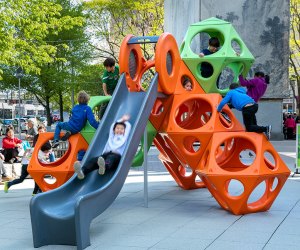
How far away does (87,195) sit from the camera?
7.30 meters

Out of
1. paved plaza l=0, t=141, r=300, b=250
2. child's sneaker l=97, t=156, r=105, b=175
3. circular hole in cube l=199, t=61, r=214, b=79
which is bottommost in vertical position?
paved plaza l=0, t=141, r=300, b=250

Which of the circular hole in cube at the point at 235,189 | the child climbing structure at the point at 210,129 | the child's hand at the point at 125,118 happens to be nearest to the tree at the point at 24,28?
the child climbing structure at the point at 210,129

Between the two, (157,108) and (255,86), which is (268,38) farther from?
(157,108)

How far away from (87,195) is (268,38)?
25.9 meters

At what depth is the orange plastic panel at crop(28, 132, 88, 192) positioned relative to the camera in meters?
10.7

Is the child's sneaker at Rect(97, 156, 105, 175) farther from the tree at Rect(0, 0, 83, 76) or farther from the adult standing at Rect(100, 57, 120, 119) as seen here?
the tree at Rect(0, 0, 83, 76)

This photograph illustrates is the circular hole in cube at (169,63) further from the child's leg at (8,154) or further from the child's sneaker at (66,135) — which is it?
the child's leg at (8,154)

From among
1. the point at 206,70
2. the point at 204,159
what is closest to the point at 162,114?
the point at 204,159

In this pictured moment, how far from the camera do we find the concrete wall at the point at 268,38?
31023mm

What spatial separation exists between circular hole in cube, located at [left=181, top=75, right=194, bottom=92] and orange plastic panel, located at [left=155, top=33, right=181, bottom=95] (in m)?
0.43

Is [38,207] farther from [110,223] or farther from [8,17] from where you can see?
[8,17]

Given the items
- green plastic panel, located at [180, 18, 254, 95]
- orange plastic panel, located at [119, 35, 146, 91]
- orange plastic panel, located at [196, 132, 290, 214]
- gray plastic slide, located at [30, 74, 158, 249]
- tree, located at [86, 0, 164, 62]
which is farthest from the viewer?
tree, located at [86, 0, 164, 62]

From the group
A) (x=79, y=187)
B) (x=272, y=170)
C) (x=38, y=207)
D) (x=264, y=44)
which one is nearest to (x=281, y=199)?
(x=272, y=170)

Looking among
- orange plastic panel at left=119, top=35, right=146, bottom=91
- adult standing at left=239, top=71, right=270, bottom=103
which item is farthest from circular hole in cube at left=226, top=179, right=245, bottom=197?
orange plastic panel at left=119, top=35, right=146, bottom=91
